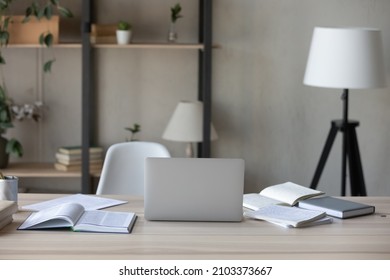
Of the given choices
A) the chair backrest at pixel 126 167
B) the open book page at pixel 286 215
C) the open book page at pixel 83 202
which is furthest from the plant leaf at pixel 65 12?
the open book page at pixel 286 215

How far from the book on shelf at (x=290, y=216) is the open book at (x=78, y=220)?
50 cm

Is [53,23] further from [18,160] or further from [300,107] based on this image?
[300,107]

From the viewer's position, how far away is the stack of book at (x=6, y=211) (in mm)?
2732

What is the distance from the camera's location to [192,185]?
2.87 m

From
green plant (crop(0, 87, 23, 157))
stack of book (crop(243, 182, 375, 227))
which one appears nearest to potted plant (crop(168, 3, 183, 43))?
green plant (crop(0, 87, 23, 157))

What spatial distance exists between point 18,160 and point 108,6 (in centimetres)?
128

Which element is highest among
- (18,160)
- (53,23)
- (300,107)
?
(53,23)

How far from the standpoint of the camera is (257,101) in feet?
18.0

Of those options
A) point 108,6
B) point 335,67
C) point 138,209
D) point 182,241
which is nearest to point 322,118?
point 335,67

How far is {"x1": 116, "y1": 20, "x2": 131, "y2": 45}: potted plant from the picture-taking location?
5.00 m

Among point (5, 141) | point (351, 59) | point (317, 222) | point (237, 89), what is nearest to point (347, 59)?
point (351, 59)

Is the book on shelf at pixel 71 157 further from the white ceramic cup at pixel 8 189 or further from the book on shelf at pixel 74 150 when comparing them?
the white ceramic cup at pixel 8 189

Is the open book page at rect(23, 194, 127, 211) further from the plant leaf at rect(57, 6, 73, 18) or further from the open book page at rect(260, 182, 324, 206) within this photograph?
the plant leaf at rect(57, 6, 73, 18)
